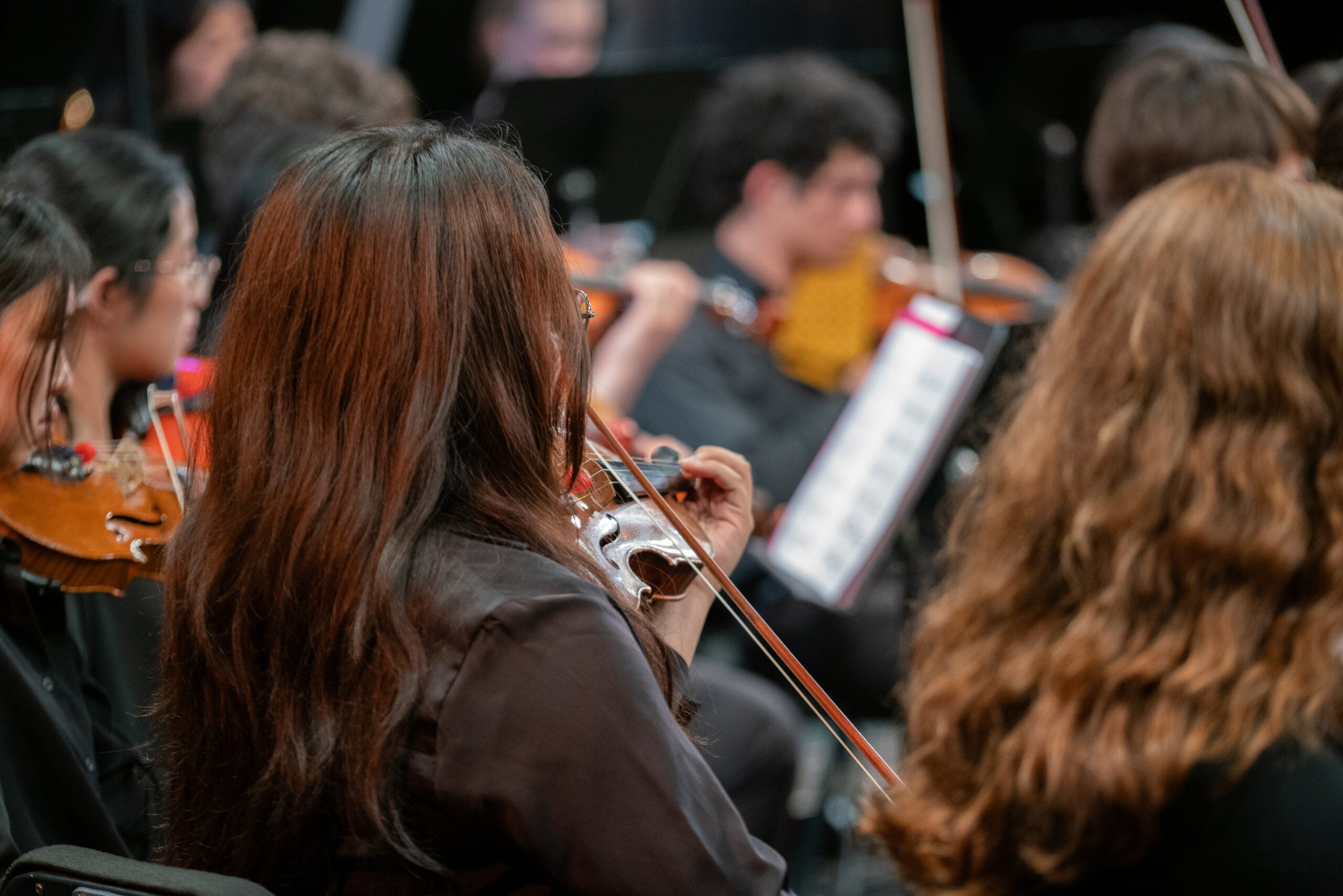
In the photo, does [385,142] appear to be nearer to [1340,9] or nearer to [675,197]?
[675,197]

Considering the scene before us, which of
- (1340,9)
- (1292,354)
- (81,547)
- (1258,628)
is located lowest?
(81,547)

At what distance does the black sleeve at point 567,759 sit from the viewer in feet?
2.89

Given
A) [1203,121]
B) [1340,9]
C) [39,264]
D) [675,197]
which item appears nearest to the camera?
[39,264]

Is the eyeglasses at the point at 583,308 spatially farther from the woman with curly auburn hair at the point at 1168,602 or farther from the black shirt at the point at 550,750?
the woman with curly auburn hair at the point at 1168,602

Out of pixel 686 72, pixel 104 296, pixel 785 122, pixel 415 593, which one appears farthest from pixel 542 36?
pixel 415 593

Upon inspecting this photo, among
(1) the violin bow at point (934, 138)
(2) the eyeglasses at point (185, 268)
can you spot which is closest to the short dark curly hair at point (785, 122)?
(1) the violin bow at point (934, 138)

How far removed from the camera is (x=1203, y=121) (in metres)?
1.93

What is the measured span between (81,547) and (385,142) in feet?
1.92

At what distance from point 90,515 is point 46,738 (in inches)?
9.2

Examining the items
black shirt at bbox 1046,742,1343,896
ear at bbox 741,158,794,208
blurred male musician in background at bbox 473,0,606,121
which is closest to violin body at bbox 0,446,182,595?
black shirt at bbox 1046,742,1343,896

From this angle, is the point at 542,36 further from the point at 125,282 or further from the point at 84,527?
the point at 84,527

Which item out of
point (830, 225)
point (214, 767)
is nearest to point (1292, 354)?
point (214, 767)

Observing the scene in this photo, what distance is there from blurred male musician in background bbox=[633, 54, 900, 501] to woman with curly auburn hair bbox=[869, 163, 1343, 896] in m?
1.61

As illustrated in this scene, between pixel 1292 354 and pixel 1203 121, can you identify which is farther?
pixel 1203 121
